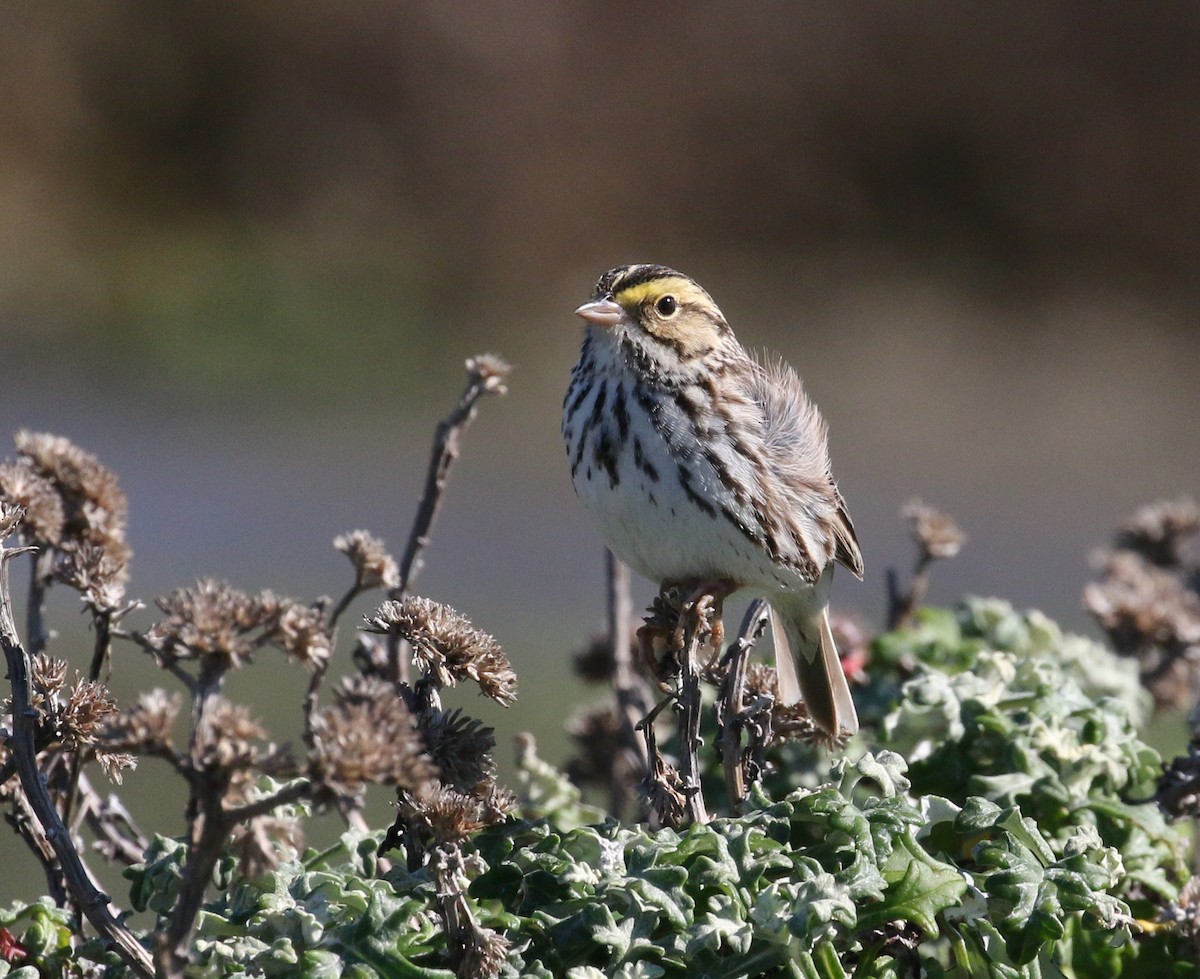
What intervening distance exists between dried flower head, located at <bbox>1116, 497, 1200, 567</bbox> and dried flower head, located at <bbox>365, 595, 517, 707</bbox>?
224 centimetres

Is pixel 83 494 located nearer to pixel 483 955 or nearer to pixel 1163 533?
pixel 483 955

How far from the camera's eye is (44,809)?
1.83 metres

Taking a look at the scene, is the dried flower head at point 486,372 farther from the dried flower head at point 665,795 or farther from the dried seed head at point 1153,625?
the dried seed head at point 1153,625

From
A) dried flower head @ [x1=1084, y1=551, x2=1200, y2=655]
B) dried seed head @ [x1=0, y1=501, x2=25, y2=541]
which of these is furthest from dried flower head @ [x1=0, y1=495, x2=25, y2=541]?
dried flower head @ [x1=1084, y1=551, x2=1200, y2=655]

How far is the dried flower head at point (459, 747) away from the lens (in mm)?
1914

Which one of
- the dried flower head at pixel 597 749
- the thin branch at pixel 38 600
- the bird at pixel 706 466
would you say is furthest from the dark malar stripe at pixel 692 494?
the thin branch at pixel 38 600

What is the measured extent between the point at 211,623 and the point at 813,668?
1642 mm

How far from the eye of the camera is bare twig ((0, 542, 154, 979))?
1.74 m

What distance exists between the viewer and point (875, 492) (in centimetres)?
1227

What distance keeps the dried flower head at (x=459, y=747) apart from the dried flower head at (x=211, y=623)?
0.92 ft

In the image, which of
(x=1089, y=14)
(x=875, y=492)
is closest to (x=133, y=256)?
(x=875, y=492)

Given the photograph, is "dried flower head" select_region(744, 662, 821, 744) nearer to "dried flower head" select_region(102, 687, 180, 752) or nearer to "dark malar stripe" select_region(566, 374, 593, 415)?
"dark malar stripe" select_region(566, 374, 593, 415)

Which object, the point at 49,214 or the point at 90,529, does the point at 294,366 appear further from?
the point at 90,529

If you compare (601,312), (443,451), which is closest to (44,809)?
(443,451)
